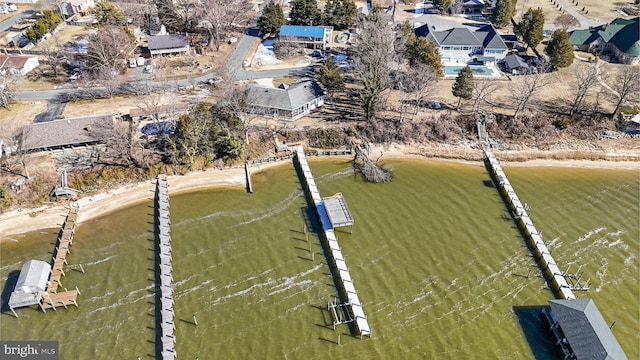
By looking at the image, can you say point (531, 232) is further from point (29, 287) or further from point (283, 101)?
point (29, 287)

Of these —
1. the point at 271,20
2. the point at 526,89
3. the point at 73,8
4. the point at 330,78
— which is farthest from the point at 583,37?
the point at 73,8

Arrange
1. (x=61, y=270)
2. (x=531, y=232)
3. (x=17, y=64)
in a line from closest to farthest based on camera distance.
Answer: (x=61, y=270) → (x=531, y=232) → (x=17, y=64)

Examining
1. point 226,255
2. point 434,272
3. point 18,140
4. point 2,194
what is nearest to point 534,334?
point 434,272

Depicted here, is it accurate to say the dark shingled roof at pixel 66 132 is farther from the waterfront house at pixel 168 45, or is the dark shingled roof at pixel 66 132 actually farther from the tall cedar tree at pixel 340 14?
the tall cedar tree at pixel 340 14

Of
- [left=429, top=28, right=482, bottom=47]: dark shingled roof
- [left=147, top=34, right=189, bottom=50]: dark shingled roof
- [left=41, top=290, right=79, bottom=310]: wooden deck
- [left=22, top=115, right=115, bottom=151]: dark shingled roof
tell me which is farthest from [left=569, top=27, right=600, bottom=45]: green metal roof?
[left=41, top=290, right=79, bottom=310]: wooden deck

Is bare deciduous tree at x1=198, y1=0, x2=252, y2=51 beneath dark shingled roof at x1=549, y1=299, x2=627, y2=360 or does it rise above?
above

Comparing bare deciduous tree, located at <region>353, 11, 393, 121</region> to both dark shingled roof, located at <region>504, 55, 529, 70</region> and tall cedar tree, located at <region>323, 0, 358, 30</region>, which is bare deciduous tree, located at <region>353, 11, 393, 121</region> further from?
dark shingled roof, located at <region>504, 55, 529, 70</region>

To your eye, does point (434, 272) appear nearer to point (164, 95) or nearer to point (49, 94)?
point (164, 95)
